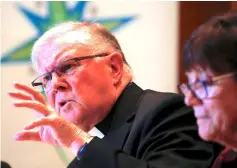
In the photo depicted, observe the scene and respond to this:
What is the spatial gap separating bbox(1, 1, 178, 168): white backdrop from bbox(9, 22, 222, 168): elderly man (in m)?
0.57

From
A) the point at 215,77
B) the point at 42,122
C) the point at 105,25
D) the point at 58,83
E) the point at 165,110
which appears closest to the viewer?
the point at 215,77

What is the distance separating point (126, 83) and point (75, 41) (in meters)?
0.20

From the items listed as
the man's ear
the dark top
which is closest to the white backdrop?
the man's ear

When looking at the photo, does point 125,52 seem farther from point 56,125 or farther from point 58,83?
point 56,125

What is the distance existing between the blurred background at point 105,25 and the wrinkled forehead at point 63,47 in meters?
0.60

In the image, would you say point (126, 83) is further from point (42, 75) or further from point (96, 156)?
point (96, 156)

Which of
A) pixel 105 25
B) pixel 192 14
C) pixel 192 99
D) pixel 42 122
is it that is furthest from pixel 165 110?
pixel 192 14

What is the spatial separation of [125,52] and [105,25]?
20cm

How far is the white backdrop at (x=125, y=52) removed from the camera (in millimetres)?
1682

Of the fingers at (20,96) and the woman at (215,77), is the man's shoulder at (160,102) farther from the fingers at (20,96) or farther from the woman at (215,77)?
the fingers at (20,96)

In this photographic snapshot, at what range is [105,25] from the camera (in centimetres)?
195

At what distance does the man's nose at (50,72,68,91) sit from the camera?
1.04 m

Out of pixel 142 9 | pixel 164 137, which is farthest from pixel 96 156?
pixel 142 9

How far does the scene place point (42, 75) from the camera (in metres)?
1.10
